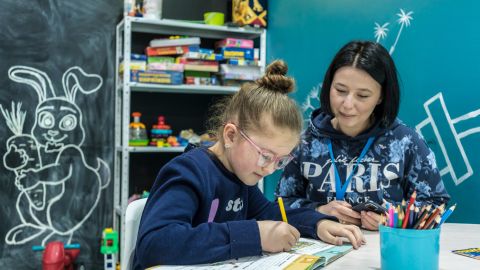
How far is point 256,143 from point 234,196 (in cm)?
17

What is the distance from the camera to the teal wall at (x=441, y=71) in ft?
5.57

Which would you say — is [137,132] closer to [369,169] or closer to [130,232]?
[369,169]

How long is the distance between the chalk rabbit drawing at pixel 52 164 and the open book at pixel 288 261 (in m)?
2.15

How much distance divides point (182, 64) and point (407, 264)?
216 centimetres

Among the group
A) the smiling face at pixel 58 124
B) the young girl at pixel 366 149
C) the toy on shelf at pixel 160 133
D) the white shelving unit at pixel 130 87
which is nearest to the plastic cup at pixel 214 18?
the white shelving unit at pixel 130 87

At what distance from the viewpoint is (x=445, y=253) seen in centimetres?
105

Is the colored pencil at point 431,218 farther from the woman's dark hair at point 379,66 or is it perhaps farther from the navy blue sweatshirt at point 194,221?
the woman's dark hair at point 379,66

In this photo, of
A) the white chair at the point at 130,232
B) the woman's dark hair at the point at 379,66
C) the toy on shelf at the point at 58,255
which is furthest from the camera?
the toy on shelf at the point at 58,255

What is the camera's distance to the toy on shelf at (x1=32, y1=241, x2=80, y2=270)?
259 cm

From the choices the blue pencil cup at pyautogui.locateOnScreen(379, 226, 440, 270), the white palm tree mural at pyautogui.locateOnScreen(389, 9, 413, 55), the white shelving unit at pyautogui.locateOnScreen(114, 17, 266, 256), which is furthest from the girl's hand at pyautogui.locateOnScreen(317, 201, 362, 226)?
the white shelving unit at pyautogui.locateOnScreen(114, 17, 266, 256)

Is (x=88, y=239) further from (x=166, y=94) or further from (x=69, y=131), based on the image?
(x=166, y=94)

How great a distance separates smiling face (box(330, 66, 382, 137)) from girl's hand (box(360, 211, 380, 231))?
1.14ft

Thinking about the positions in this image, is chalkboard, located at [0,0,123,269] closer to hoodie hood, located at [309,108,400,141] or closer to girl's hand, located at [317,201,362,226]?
hoodie hood, located at [309,108,400,141]

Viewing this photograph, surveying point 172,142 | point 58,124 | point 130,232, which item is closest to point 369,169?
point 130,232
